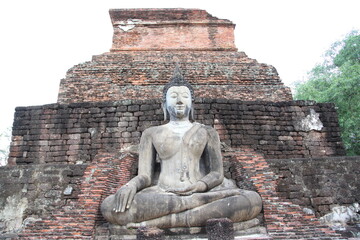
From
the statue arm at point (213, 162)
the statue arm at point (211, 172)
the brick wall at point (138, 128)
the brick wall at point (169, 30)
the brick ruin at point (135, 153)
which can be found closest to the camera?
the statue arm at point (211, 172)

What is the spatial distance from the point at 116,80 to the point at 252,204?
22.7 feet

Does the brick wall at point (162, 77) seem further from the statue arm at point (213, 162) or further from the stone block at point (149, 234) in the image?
the stone block at point (149, 234)

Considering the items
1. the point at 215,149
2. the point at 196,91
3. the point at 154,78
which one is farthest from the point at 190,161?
the point at 154,78

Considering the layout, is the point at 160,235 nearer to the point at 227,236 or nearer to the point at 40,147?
the point at 227,236

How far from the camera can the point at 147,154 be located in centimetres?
467

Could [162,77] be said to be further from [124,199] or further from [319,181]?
[124,199]

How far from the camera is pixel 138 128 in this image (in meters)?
6.55

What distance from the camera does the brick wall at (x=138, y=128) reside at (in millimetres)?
6473

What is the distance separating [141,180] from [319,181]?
341 cm

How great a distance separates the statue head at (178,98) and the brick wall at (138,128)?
1.68m

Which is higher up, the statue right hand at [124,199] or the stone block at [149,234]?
the statue right hand at [124,199]

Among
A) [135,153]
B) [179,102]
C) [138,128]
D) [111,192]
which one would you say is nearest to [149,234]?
[111,192]

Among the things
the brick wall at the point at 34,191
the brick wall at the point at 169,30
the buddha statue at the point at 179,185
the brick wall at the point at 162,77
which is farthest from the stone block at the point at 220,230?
the brick wall at the point at 169,30

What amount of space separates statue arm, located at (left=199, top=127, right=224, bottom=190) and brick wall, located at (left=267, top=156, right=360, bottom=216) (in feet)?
5.33
